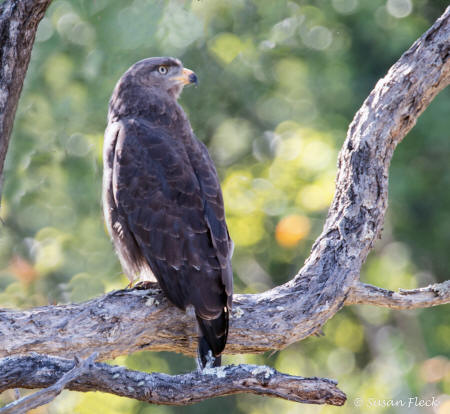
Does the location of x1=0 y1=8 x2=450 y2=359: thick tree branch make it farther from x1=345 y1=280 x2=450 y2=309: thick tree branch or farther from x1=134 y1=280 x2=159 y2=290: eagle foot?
x1=134 y1=280 x2=159 y2=290: eagle foot

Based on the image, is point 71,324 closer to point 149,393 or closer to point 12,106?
point 149,393

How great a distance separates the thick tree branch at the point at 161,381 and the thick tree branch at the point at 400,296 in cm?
130

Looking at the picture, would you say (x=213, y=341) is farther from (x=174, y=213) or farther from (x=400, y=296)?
(x=400, y=296)

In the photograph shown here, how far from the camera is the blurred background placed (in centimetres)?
846

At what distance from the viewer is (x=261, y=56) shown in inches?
392

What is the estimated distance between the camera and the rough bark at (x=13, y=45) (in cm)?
441

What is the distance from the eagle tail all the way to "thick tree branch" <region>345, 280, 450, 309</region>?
734 millimetres

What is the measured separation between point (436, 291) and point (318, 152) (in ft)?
13.0

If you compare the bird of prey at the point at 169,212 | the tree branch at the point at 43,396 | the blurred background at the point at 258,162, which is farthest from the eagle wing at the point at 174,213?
the blurred background at the point at 258,162

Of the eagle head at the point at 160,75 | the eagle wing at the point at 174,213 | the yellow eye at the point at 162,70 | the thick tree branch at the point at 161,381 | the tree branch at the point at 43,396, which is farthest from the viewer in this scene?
the yellow eye at the point at 162,70

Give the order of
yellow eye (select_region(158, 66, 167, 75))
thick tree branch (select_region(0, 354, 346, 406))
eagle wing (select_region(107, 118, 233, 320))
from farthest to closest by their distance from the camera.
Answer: yellow eye (select_region(158, 66, 167, 75)), eagle wing (select_region(107, 118, 233, 320)), thick tree branch (select_region(0, 354, 346, 406))

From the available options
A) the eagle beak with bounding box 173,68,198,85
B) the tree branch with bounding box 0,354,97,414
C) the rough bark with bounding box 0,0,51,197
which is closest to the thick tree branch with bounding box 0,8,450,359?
the tree branch with bounding box 0,354,97,414

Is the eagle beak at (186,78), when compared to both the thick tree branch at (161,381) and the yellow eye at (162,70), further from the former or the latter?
the thick tree branch at (161,381)

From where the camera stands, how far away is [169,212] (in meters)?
5.11
